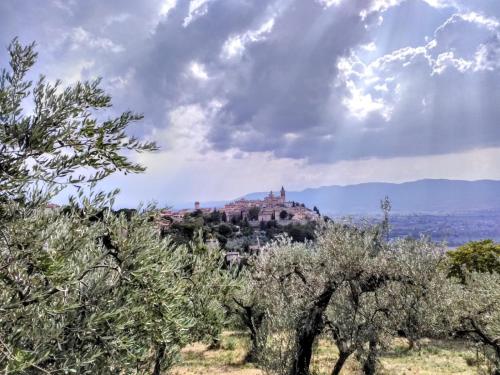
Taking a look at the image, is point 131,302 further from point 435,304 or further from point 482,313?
point 482,313

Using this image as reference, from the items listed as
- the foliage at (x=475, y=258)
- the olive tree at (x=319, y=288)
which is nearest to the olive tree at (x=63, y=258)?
the olive tree at (x=319, y=288)

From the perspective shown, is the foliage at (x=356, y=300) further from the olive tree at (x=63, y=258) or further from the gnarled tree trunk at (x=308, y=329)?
the olive tree at (x=63, y=258)

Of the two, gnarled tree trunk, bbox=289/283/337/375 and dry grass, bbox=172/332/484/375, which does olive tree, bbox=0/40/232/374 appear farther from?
dry grass, bbox=172/332/484/375

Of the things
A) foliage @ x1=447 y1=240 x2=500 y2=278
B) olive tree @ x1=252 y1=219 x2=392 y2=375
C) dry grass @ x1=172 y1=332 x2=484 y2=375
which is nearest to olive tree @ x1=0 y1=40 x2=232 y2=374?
olive tree @ x1=252 y1=219 x2=392 y2=375

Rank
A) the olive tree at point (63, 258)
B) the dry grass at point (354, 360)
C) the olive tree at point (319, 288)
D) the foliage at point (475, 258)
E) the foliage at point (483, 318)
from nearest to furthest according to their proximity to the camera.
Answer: the olive tree at point (63, 258) → the olive tree at point (319, 288) → the foliage at point (483, 318) → the dry grass at point (354, 360) → the foliage at point (475, 258)

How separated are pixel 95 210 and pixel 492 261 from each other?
5535 cm

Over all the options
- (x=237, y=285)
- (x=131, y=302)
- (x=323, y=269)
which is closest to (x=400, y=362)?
(x=323, y=269)

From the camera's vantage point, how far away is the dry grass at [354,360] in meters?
22.4

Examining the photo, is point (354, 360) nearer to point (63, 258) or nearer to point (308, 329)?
point (308, 329)

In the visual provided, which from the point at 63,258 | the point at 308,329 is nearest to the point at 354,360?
the point at 308,329

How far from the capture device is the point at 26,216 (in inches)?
221

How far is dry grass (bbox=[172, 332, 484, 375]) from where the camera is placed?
73.6ft

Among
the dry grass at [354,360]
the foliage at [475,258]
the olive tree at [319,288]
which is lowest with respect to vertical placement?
the dry grass at [354,360]

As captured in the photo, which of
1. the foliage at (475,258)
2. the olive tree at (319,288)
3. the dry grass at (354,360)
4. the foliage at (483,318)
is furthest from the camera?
the foliage at (475,258)
